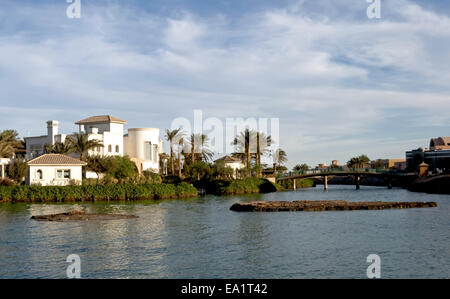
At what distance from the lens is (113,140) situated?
256 ft

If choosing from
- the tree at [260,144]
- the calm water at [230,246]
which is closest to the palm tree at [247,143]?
the tree at [260,144]

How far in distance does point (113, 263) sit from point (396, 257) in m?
13.6

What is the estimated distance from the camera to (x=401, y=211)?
46.7m

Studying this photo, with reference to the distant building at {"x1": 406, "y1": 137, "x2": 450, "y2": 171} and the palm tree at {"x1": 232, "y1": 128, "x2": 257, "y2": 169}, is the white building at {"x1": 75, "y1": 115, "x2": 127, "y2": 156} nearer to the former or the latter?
the palm tree at {"x1": 232, "y1": 128, "x2": 257, "y2": 169}

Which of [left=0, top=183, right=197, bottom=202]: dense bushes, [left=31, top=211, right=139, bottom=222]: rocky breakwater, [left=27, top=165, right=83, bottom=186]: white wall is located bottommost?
[left=31, top=211, right=139, bottom=222]: rocky breakwater

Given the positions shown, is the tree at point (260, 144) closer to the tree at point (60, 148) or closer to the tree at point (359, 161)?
the tree at point (60, 148)

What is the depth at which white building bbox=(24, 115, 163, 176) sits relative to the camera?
76000 mm

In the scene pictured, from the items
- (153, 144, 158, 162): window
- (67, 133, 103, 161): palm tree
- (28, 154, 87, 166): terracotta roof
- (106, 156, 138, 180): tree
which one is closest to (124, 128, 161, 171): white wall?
(153, 144, 158, 162): window

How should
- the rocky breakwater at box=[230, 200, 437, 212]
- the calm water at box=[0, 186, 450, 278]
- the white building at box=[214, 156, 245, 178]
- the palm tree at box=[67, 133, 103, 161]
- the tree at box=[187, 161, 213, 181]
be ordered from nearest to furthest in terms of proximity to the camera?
the calm water at box=[0, 186, 450, 278]
the rocky breakwater at box=[230, 200, 437, 212]
the palm tree at box=[67, 133, 103, 161]
the tree at box=[187, 161, 213, 181]
the white building at box=[214, 156, 245, 178]

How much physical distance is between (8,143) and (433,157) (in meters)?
112

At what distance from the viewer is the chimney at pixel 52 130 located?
75544 millimetres

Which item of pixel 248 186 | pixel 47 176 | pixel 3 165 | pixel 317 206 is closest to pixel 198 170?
pixel 248 186

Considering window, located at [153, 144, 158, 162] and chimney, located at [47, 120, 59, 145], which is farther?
window, located at [153, 144, 158, 162]
